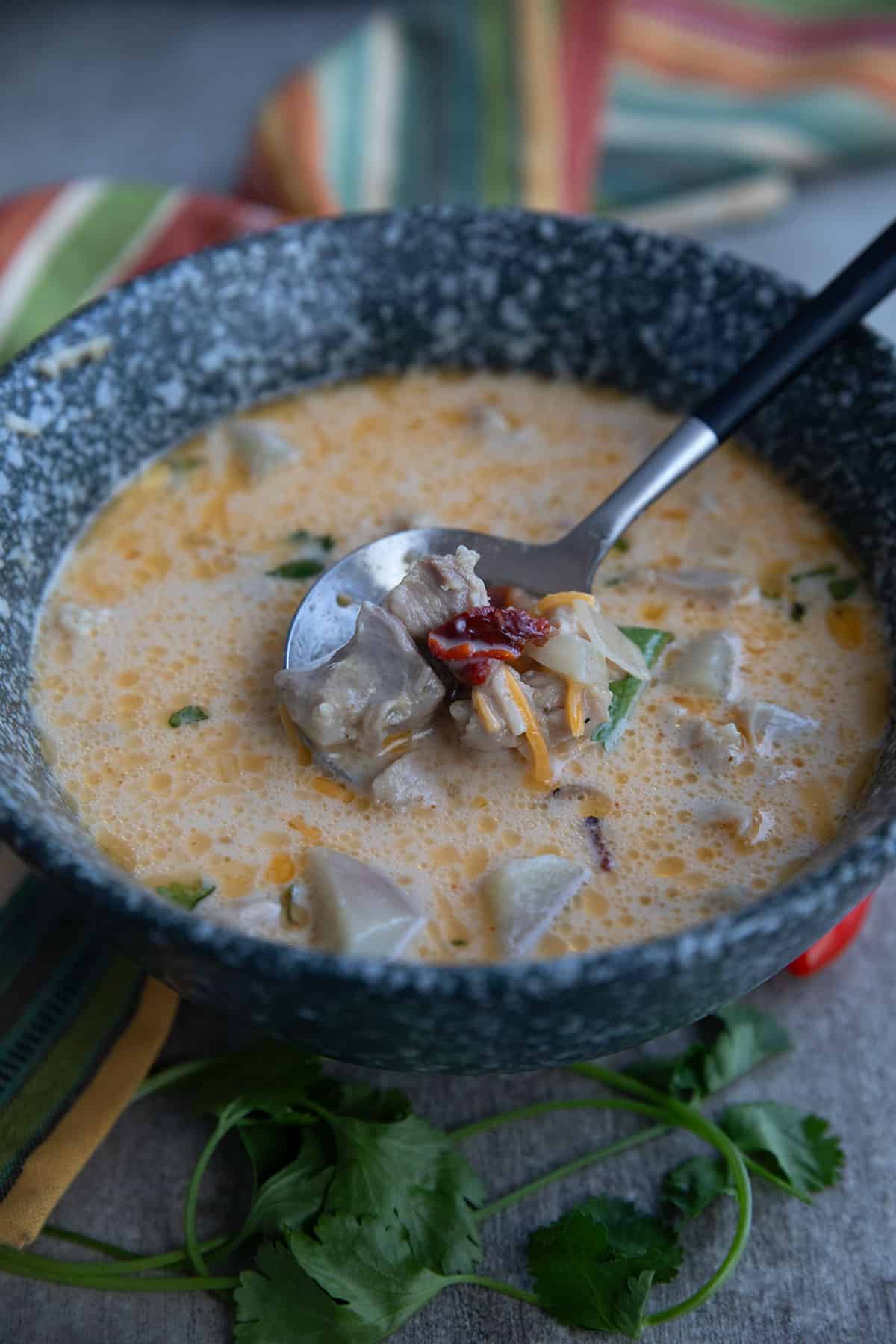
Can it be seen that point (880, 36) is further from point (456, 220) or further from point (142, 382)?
point (142, 382)

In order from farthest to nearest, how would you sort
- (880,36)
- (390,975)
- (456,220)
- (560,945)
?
1. (880,36)
2. (456,220)
3. (560,945)
4. (390,975)

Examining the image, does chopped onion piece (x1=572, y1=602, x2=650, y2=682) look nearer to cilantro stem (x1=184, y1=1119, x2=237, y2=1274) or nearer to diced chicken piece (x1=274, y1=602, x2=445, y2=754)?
diced chicken piece (x1=274, y1=602, x2=445, y2=754)

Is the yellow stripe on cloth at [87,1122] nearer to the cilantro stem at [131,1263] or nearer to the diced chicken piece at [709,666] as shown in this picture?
the cilantro stem at [131,1263]

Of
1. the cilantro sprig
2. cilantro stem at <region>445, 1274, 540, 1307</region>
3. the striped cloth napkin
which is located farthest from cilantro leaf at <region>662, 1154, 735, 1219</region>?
the striped cloth napkin

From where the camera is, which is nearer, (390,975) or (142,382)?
(390,975)

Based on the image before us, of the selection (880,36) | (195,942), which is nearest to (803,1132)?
(195,942)

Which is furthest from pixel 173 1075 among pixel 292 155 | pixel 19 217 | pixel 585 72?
pixel 585 72

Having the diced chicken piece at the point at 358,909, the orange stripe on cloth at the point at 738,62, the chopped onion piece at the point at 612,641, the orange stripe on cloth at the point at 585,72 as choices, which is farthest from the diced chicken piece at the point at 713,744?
the orange stripe on cloth at the point at 738,62
